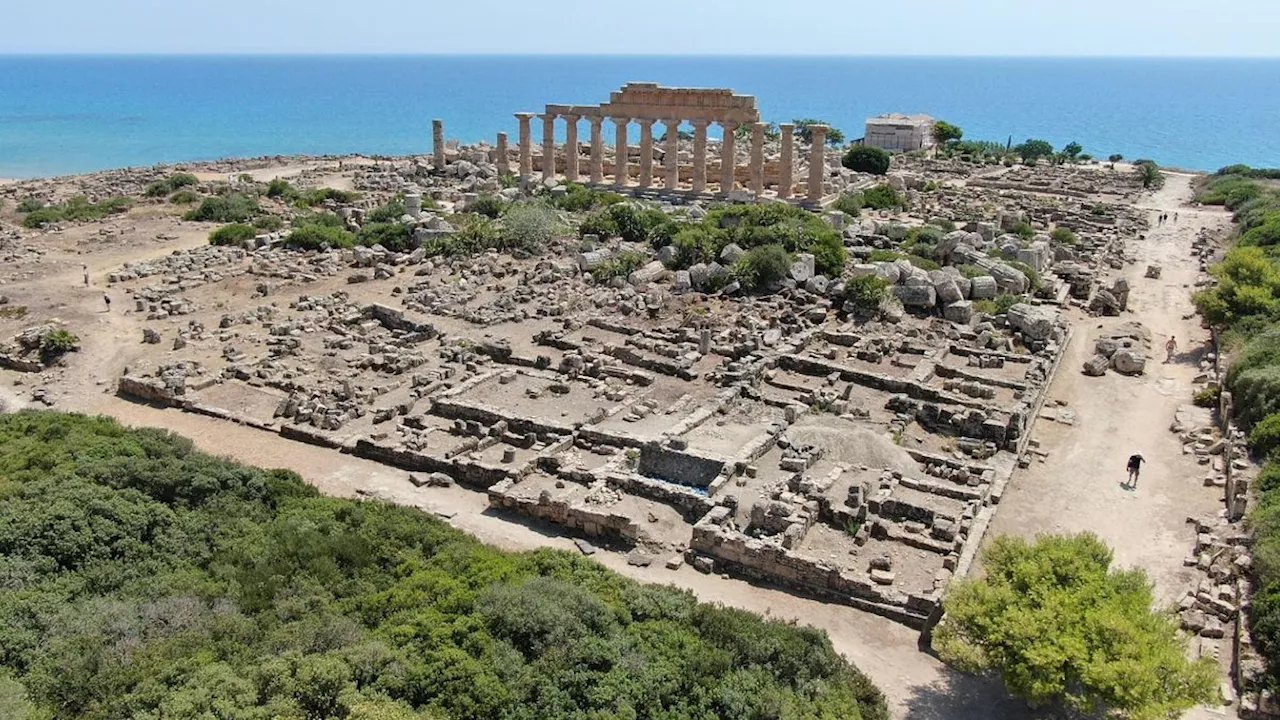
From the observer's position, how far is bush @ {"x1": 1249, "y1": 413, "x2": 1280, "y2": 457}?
777 inches

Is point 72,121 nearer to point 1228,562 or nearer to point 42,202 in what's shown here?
point 42,202

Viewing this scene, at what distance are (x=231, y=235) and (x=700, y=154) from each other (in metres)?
23.5

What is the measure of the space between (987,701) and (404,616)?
7657 millimetres

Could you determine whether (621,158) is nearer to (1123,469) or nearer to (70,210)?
A: (70,210)

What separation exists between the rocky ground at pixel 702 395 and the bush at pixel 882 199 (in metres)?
9.17

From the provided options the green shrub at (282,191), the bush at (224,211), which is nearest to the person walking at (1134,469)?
the bush at (224,211)

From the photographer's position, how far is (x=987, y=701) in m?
12.9

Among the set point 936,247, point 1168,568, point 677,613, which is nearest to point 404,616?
point 677,613

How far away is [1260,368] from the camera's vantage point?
2295 centimetres

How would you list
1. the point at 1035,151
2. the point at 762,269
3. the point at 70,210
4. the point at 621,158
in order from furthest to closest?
the point at 1035,151 < the point at 621,158 < the point at 70,210 < the point at 762,269

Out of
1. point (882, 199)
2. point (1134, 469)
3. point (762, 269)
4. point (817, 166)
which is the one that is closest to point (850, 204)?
point (817, 166)

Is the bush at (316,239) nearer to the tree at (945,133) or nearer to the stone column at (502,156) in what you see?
the stone column at (502,156)

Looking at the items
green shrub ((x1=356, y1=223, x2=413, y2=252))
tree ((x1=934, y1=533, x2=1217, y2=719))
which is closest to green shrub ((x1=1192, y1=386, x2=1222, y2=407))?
tree ((x1=934, y1=533, x2=1217, y2=719))

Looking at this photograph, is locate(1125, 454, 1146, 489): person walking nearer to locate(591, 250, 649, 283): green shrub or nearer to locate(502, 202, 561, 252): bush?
locate(591, 250, 649, 283): green shrub
